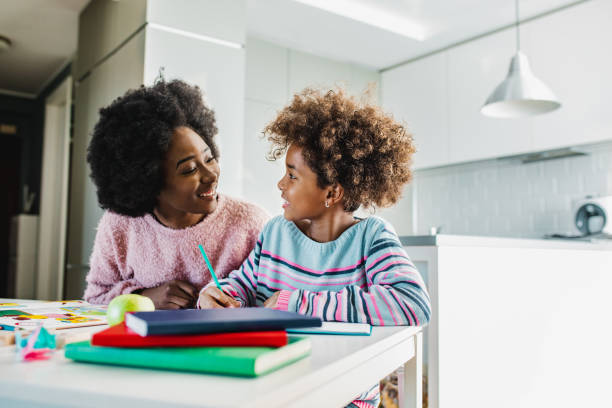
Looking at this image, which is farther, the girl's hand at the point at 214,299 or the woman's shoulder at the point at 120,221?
the woman's shoulder at the point at 120,221

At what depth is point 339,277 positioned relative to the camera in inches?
42.7

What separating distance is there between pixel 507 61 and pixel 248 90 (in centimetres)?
169

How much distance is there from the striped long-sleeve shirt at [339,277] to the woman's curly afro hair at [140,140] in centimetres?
37

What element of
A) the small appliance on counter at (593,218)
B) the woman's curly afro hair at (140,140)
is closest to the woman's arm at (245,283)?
the woman's curly afro hair at (140,140)

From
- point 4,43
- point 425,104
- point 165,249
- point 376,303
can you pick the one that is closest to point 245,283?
point 165,249

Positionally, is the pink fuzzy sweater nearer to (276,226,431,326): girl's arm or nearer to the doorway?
(276,226,431,326): girl's arm

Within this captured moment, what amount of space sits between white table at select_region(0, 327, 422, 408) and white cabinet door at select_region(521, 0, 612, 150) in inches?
109

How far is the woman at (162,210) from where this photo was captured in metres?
1.35

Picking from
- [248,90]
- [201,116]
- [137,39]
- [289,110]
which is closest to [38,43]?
[248,90]

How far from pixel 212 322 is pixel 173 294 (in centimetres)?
84

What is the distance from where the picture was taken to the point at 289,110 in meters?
1.28

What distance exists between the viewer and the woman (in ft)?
4.44

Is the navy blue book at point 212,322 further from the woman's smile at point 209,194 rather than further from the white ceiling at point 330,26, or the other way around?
the white ceiling at point 330,26

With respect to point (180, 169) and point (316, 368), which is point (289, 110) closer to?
point (180, 169)
